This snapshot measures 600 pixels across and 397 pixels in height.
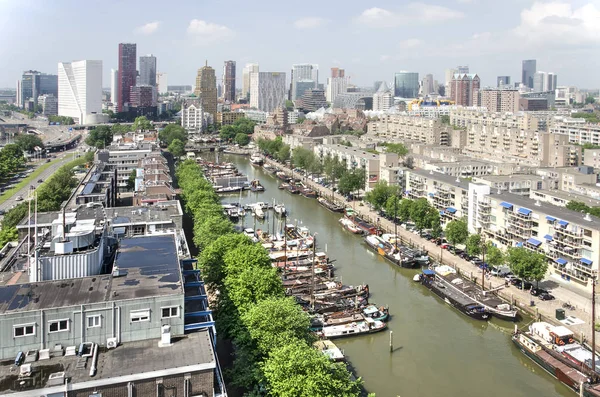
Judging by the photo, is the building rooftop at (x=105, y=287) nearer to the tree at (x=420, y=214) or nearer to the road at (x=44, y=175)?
the tree at (x=420, y=214)

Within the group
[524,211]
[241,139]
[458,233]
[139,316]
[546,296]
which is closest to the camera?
[139,316]

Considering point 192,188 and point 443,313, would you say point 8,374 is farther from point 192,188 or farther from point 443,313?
point 192,188

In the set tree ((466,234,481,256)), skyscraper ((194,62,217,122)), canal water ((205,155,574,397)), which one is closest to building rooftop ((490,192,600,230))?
tree ((466,234,481,256))

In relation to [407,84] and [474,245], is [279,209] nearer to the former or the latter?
[474,245]

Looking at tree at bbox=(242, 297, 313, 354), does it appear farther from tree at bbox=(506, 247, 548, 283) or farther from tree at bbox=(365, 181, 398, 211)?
tree at bbox=(365, 181, 398, 211)

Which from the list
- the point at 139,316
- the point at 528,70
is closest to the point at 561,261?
the point at 139,316

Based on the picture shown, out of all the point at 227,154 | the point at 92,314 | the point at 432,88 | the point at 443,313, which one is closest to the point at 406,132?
the point at 227,154

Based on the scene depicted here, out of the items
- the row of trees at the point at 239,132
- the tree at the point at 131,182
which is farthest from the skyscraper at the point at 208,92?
the tree at the point at 131,182
